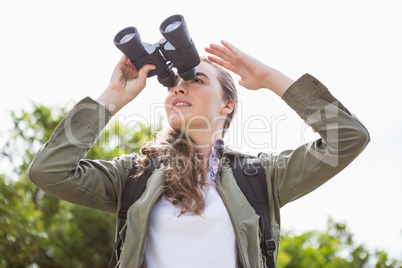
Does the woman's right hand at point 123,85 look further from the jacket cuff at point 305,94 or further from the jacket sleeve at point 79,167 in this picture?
the jacket cuff at point 305,94

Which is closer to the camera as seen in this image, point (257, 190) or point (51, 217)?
point (257, 190)

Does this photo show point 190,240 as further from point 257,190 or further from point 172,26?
point 172,26

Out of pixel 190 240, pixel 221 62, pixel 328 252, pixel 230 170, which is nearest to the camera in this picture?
pixel 190 240

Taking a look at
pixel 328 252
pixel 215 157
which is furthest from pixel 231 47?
pixel 328 252

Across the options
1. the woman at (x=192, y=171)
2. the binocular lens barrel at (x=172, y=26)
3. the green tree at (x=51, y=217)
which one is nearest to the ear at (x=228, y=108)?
the woman at (x=192, y=171)

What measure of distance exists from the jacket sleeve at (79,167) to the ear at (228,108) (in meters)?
0.69

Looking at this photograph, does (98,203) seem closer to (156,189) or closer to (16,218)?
(156,189)

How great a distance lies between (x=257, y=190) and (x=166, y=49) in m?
0.94

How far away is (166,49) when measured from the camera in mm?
2287

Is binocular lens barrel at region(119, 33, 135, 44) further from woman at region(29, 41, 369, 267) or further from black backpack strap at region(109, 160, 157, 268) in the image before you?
black backpack strap at region(109, 160, 157, 268)

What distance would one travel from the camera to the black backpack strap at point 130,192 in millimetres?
1885

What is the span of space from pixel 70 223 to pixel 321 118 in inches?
292

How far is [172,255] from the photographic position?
1782 mm

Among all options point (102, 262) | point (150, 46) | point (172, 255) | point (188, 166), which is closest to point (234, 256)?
point (172, 255)
